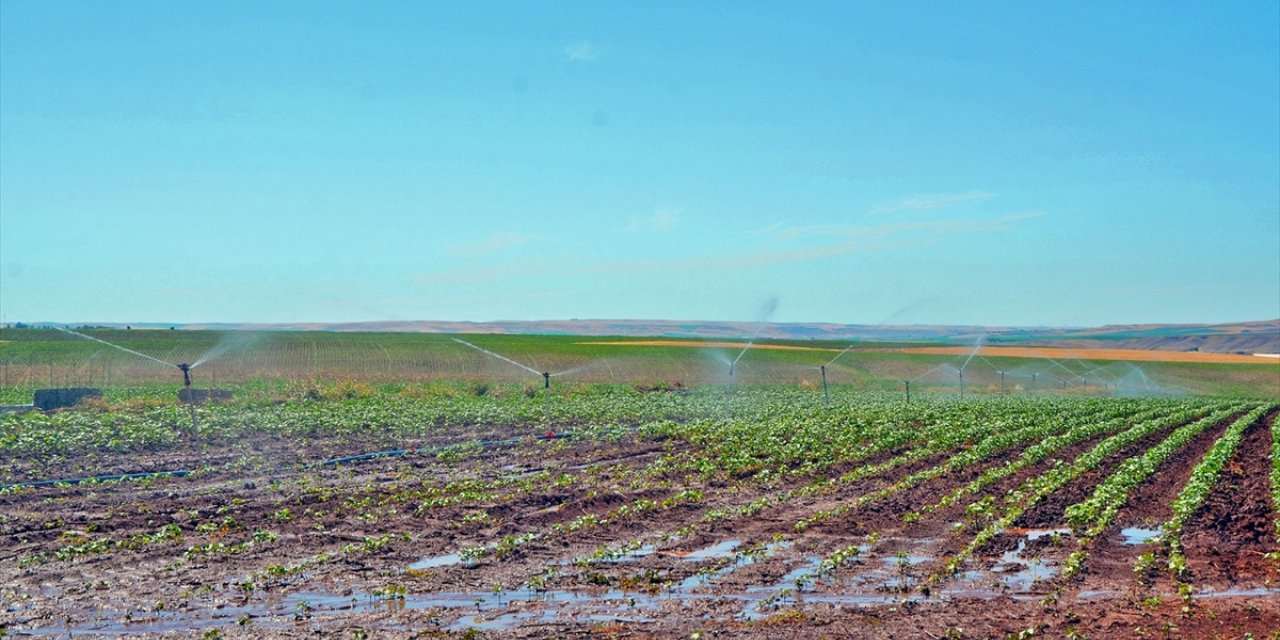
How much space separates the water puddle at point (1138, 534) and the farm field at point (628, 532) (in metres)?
0.09

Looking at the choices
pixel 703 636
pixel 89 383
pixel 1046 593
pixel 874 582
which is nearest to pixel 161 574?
pixel 703 636

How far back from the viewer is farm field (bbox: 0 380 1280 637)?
973 cm

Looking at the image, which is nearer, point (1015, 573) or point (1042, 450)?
point (1015, 573)

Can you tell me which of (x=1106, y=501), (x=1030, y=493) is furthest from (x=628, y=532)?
(x=1106, y=501)

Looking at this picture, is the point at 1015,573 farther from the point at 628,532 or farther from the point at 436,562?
the point at 436,562

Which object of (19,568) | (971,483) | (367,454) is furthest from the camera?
(367,454)

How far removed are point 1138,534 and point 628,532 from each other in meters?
6.70

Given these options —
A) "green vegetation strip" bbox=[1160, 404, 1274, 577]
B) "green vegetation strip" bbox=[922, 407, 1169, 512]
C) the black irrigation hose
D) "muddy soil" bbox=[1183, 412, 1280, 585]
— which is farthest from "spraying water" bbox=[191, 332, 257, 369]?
"muddy soil" bbox=[1183, 412, 1280, 585]

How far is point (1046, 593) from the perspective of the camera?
10.7 meters

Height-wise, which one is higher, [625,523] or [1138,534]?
[625,523]

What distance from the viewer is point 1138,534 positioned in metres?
14.4

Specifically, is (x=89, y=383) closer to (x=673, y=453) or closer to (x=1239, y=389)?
(x=673, y=453)

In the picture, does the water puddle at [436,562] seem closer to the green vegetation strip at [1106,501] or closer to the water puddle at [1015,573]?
the water puddle at [1015,573]

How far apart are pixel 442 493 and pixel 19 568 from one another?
661cm
